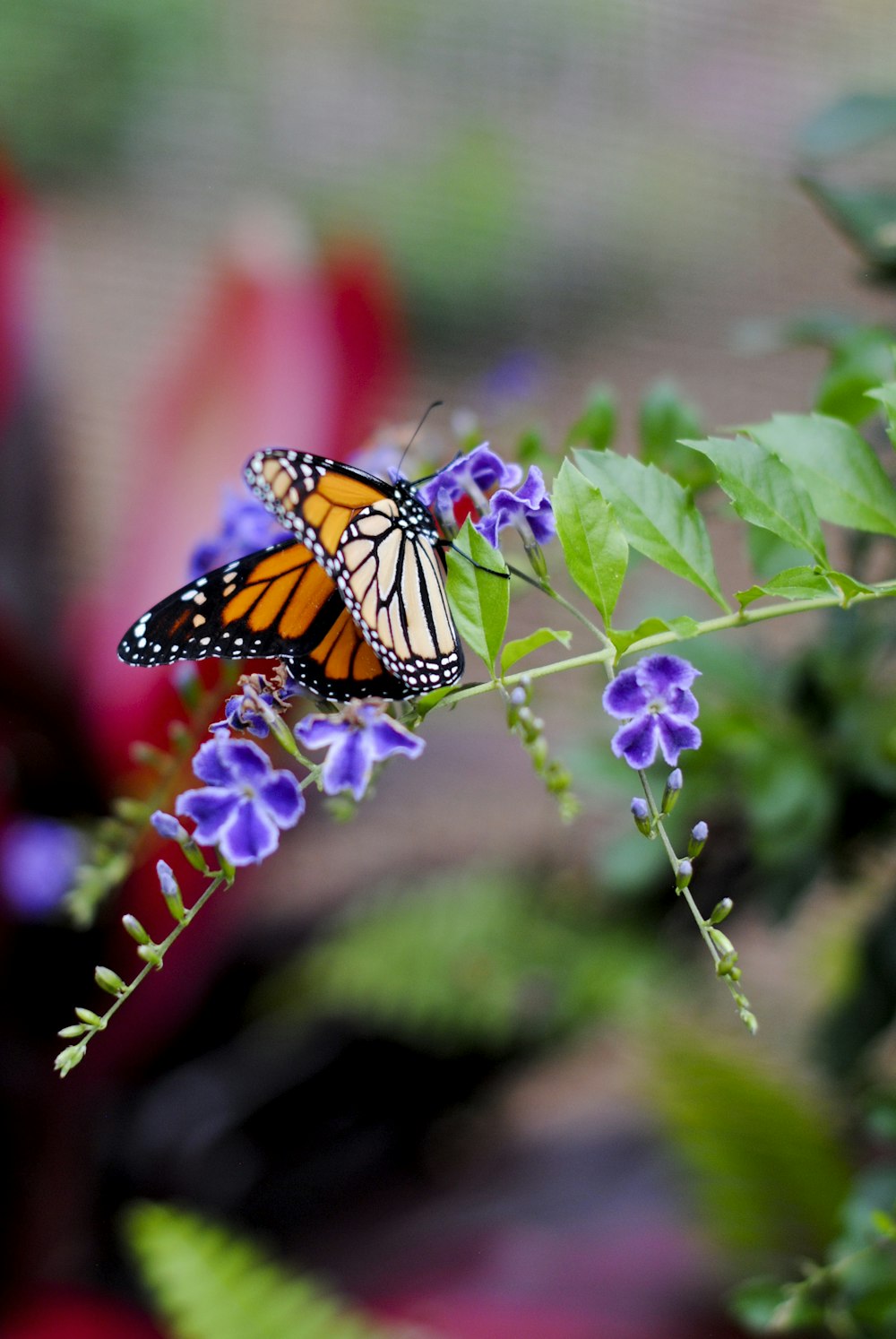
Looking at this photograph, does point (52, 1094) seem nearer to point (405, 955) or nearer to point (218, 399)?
point (405, 955)

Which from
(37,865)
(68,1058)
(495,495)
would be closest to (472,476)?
(495,495)

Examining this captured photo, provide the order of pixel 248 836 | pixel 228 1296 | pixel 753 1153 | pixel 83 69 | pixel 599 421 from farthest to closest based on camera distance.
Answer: pixel 83 69
pixel 753 1153
pixel 228 1296
pixel 599 421
pixel 248 836

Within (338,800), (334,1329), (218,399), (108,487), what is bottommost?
(334,1329)

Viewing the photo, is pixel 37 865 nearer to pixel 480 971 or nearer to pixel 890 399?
pixel 480 971

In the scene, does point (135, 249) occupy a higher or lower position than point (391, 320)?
higher

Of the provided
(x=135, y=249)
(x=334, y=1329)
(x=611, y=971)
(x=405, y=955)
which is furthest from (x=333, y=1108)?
(x=135, y=249)

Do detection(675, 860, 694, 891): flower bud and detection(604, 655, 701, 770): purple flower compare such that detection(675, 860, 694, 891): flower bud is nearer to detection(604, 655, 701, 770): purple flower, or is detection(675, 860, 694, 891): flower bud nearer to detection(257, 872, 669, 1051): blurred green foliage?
detection(604, 655, 701, 770): purple flower

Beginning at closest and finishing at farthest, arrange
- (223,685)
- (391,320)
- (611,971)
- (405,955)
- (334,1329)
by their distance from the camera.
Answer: (223,685)
(334,1329)
(611,971)
(405,955)
(391,320)

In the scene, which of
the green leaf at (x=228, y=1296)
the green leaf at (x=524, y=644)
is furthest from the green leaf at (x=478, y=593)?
the green leaf at (x=228, y=1296)
